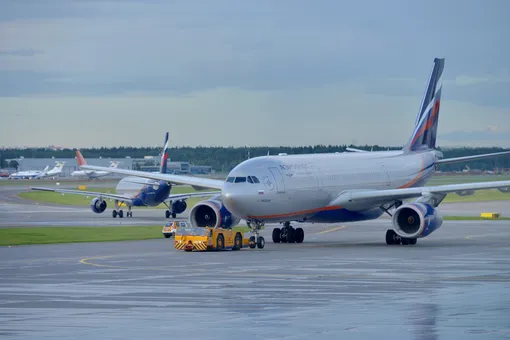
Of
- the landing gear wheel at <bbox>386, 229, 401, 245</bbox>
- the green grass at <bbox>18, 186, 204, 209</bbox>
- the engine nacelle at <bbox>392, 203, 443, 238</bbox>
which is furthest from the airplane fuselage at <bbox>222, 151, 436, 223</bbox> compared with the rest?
the green grass at <bbox>18, 186, 204, 209</bbox>

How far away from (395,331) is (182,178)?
44.3 m

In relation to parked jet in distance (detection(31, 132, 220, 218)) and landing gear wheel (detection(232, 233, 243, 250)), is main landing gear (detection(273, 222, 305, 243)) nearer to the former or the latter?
landing gear wheel (detection(232, 233, 243, 250))

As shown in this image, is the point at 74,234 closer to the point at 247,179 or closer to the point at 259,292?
the point at 247,179

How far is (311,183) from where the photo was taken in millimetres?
56781

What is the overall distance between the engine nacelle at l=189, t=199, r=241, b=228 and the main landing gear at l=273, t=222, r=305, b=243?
2422mm

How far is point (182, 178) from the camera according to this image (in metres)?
66.2

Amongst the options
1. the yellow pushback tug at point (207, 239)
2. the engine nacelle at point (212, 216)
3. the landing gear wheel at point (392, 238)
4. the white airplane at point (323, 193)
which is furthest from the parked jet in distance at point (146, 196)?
the yellow pushback tug at point (207, 239)

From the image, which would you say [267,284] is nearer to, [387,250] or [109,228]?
[387,250]

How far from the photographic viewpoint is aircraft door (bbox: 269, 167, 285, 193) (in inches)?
2135

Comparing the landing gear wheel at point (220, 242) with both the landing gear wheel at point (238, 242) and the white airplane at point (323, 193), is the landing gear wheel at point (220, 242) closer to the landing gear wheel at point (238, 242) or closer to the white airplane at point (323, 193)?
the landing gear wheel at point (238, 242)

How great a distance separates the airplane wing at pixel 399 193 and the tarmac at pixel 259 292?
115 inches

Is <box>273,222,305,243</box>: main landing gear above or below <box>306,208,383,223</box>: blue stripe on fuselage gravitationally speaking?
below

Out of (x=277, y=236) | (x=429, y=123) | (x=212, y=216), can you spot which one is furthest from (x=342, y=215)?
(x=429, y=123)

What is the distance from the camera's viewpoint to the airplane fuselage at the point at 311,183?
53438mm
